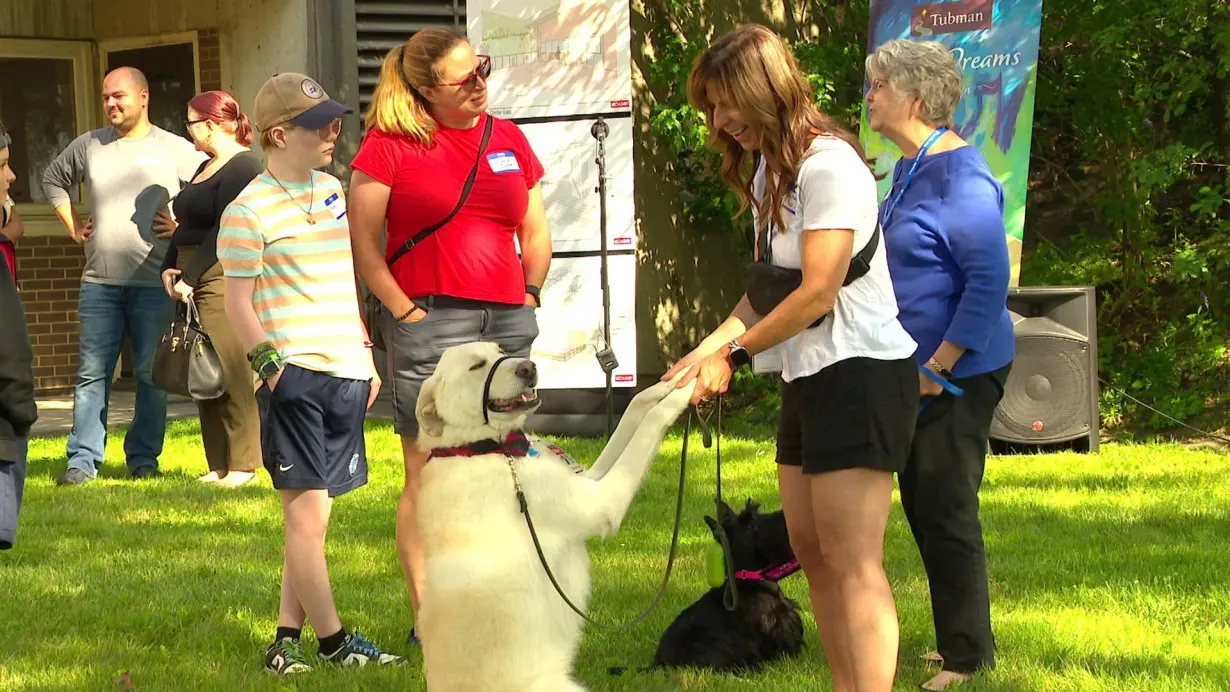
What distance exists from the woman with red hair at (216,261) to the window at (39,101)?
5.60 m

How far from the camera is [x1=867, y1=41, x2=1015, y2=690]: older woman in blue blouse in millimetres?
4215

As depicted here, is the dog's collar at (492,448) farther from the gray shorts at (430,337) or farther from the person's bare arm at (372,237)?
the person's bare arm at (372,237)

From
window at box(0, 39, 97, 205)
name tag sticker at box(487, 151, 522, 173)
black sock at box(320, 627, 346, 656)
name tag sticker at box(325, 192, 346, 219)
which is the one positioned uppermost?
window at box(0, 39, 97, 205)

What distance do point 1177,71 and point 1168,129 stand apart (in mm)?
1262

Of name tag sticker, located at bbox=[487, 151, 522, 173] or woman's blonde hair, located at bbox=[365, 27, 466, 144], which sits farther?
Answer: name tag sticker, located at bbox=[487, 151, 522, 173]

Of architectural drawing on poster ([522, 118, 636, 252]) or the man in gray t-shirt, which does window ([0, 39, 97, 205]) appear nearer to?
the man in gray t-shirt

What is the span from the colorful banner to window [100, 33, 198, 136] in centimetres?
689

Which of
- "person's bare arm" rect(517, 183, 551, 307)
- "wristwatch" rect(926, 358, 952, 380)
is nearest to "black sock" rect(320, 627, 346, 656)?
"person's bare arm" rect(517, 183, 551, 307)

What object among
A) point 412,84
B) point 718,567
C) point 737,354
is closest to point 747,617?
point 718,567

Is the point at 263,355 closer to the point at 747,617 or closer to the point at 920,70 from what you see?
the point at 747,617

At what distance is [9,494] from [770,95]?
7.83 ft

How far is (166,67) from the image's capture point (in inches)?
505

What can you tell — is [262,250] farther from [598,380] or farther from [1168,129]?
[1168,129]

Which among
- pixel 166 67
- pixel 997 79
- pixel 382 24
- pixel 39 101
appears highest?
pixel 382 24
